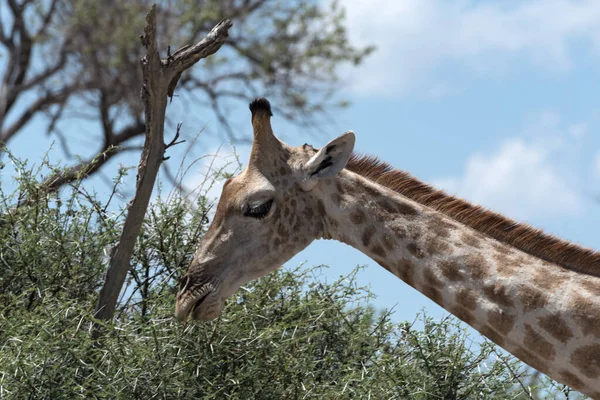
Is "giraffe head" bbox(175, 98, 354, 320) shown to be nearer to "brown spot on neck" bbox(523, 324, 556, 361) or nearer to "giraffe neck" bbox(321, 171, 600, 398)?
"giraffe neck" bbox(321, 171, 600, 398)

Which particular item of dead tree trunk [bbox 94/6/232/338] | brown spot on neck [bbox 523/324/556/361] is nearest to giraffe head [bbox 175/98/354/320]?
dead tree trunk [bbox 94/6/232/338]

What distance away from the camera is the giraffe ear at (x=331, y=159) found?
5391mm

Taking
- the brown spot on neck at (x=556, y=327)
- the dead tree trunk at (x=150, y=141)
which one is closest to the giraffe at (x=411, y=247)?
the brown spot on neck at (x=556, y=327)

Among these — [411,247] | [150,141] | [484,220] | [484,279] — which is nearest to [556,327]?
[484,279]

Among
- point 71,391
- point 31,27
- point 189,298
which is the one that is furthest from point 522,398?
point 31,27

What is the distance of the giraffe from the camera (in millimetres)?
4766

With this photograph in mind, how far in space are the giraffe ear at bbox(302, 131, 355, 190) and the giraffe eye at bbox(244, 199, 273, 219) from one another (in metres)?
0.25

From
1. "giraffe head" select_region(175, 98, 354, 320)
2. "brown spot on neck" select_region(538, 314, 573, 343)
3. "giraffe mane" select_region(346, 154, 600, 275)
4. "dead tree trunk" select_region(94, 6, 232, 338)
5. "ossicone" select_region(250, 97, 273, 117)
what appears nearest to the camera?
"brown spot on neck" select_region(538, 314, 573, 343)

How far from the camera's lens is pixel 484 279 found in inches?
193

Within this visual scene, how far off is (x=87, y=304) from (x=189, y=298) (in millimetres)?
1326

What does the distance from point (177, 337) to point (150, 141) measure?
131cm

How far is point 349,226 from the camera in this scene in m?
5.43

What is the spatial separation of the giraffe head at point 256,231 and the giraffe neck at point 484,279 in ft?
0.41

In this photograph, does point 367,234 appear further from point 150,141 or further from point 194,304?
point 150,141
